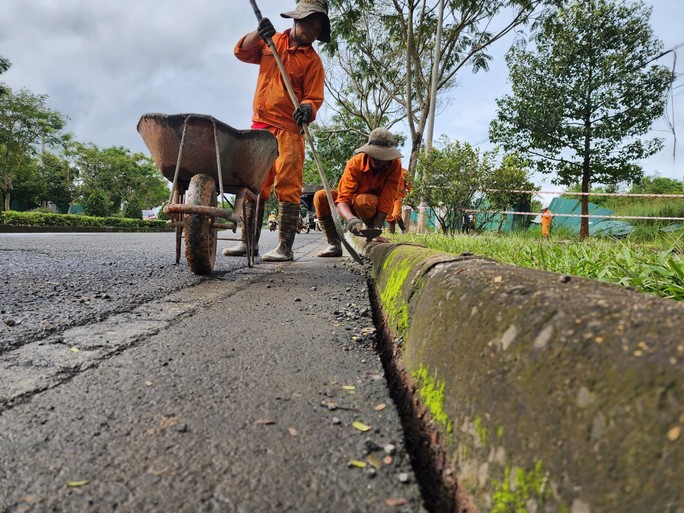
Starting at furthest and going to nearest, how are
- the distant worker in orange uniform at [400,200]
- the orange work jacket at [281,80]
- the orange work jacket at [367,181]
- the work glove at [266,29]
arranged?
the distant worker in orange uniform at [400,200] < the orange work jacket at [367,181] < the orange work jacket at [281,80] < the work glove at [266,29]

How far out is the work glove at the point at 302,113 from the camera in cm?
380

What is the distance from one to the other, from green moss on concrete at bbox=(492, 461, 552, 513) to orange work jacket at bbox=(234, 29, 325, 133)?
12.3 ft

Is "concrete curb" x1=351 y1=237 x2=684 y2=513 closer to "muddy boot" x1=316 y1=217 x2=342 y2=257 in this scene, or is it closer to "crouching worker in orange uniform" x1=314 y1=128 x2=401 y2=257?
"crouching worker in orange uniform" x1=314 y1=128 x2=401 y2=257

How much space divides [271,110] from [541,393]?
151 inches

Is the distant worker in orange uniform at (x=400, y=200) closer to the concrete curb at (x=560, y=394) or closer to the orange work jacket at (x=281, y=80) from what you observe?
the orange work jacket at (x=281, y=80)

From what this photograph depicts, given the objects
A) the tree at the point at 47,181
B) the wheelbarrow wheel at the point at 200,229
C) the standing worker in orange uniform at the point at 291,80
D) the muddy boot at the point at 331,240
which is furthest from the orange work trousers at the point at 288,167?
the tree at the point at 47,181

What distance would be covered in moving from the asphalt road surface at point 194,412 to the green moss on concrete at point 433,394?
0.32 feet

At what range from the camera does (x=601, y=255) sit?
225cm

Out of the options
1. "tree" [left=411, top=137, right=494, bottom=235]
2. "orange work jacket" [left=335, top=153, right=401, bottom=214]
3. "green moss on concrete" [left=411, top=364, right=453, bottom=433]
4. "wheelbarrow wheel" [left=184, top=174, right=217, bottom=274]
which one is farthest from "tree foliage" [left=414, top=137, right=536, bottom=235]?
"green moss on concrete" [left=411, top=364, right=453, bottom=433]

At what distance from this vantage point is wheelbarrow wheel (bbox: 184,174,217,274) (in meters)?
2.98

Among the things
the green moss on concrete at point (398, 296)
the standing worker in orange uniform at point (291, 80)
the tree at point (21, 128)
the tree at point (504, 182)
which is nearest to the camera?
the green moss on concrete at point (398, 296)

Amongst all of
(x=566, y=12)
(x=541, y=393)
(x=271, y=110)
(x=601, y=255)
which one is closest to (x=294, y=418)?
(x=541, y=393)

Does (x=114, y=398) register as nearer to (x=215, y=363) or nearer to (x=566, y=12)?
(x=215, y=363)

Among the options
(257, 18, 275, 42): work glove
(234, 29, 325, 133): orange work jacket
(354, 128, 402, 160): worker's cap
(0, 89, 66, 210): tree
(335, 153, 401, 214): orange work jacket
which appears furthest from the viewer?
(0, 89, 66, 210): tree
